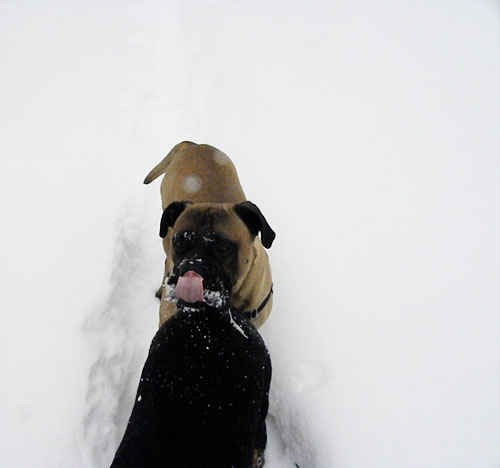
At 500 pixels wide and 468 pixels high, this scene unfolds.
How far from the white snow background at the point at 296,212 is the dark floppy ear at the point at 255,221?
3.28 feet

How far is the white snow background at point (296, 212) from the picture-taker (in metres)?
2.34

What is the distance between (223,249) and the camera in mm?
2277

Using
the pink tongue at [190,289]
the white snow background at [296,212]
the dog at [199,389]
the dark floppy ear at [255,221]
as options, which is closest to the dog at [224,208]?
the dark floppy ear at [255,221]

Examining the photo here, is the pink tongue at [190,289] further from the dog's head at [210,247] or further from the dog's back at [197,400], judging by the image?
the dog's back at [197,400]

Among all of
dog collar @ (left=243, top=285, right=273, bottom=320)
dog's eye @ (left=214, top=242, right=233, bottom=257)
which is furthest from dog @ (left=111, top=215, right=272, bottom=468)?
dog collar @ (left=243, top=285, right=273, bottom=320)

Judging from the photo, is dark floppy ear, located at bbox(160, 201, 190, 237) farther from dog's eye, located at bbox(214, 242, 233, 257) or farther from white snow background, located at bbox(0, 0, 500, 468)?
white snow background, located at bbox(0, 0, 500, 468)

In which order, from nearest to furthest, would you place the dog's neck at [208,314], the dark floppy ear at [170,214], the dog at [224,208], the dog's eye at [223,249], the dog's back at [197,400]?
the dog's back at [197,400], the dog's neck at [208,314], the dog's eye at [223,249], the dog at [224,208], the dark floppy ear at [170,214]

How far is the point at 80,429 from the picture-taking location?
2.25 metres

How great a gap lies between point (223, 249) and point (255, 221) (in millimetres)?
341

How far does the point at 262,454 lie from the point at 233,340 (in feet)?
3.95

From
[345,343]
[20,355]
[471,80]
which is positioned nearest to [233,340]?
[345,343]

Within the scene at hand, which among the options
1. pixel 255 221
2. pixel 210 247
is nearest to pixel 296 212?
pixel 255 221

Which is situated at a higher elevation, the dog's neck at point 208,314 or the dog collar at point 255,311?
the dog's neck at point 208,314

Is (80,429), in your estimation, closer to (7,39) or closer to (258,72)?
(258,72)
